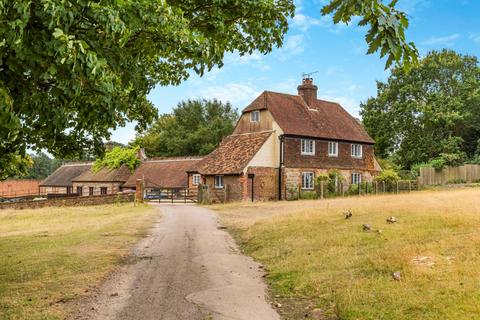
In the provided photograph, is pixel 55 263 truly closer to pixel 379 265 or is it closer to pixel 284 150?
pixel 379 265

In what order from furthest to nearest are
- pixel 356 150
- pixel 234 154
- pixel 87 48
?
pixel 356 150 → pixel 234 154 → pixel 87 48

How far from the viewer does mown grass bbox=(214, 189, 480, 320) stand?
7617 millimetres

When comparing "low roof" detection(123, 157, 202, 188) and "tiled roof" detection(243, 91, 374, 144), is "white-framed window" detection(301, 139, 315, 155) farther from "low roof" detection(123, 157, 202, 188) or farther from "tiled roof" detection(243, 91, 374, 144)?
"low roof" detection(123, 157, 202, 188)

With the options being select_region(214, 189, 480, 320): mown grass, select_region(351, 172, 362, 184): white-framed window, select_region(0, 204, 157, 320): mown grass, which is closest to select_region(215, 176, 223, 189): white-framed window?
select_region(351, 172, 362, 184): white-framed window

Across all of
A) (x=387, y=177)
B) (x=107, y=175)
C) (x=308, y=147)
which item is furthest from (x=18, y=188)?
(x=387, y=177)

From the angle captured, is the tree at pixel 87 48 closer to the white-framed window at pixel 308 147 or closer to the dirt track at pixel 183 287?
the dirt track at pixel 183 287

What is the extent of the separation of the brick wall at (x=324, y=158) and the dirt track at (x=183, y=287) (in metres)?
24.9

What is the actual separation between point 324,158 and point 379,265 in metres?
33.0

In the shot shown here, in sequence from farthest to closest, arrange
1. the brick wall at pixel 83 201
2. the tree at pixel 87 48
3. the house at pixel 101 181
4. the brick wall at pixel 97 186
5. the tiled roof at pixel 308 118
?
1. the house at pixel 101 181
2. the brick wall at pixel 97 186
3. the tiled roof at pixel 308 118
4. the brick wall at pixel 83 201
5. the tree at pixel 87 48

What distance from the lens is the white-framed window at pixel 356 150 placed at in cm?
4542

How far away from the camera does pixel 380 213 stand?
1795 cm

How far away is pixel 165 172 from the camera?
52.6 m

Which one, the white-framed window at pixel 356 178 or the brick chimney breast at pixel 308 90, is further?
the brick chimney breast at pixel 308 90

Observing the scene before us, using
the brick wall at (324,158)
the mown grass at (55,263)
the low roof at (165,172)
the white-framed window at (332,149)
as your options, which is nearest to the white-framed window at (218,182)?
the brick wall at (324,158)
